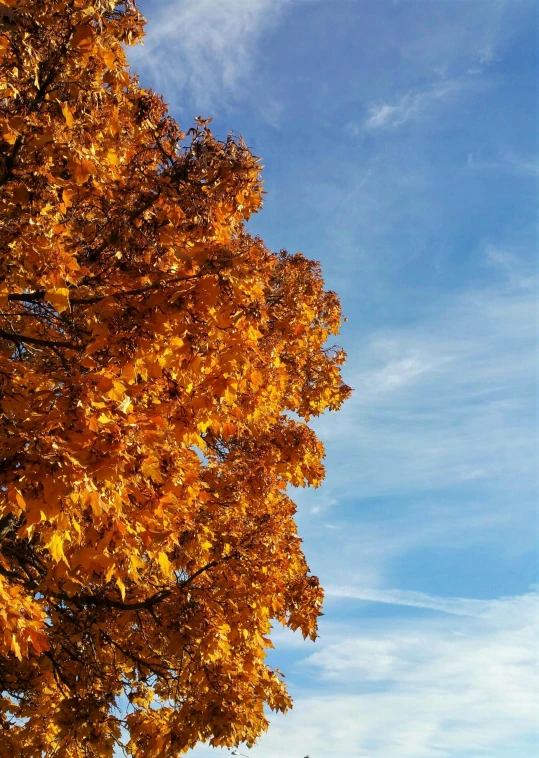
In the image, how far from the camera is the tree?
11.5 feet

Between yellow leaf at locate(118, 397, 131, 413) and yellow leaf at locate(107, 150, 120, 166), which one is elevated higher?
yellow leaf at locate(107, 150, 120, 166)

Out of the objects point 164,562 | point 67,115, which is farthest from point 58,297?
point 164,562

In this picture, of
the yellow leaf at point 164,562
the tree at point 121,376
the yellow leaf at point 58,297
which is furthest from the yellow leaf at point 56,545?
the yellow leaf at point 58,297

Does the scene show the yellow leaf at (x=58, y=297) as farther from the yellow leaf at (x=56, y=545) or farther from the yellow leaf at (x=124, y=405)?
the yellow leaf at (x=56, y=545)

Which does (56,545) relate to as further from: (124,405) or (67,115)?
(67,115)

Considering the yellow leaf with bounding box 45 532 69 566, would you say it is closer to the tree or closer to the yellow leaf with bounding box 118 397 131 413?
the tree

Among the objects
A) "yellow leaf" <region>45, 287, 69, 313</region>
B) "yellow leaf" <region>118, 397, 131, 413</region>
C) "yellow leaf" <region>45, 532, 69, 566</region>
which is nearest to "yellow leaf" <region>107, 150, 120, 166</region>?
"yellow leaf" <region>45, 287, 69, 313</region>

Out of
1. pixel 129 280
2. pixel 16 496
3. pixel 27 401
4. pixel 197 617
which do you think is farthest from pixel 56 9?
pixel 197 617

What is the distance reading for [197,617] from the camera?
242 inches

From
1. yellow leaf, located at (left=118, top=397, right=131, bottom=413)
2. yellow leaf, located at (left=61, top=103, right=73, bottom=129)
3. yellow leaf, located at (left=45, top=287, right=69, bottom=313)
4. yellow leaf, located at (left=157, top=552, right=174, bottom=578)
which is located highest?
yellow leaf, located at (left=61, top=103, right=73, bottom=129)

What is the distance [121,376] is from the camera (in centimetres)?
378

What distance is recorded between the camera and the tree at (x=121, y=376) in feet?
11.5

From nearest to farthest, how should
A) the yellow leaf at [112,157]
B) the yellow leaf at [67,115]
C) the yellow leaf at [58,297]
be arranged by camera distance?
the yellow leaf at [58,297]
the yellow leaf at [67,115]
the yellow leaf at [112,157]

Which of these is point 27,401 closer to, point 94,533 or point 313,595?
point 94,533
